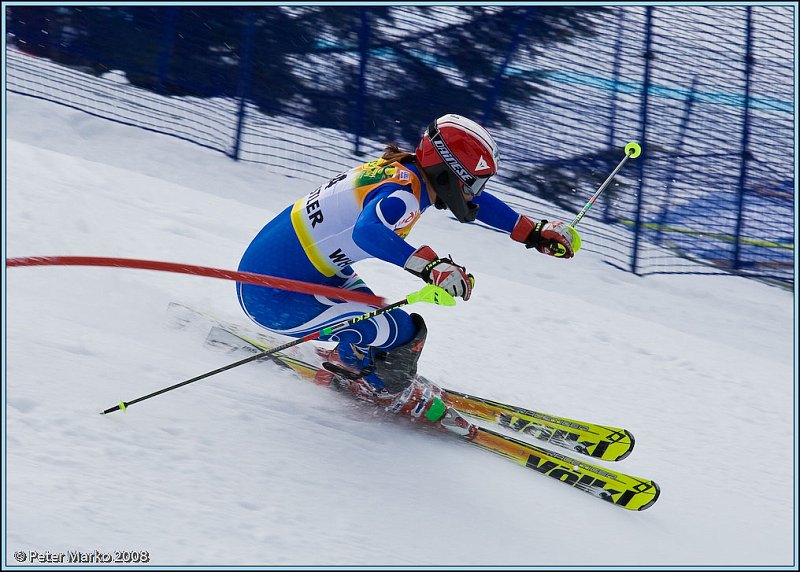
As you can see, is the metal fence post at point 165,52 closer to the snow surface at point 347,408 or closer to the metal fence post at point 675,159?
the snow surface at point 347,408

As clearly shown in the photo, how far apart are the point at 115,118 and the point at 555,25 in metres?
4.29

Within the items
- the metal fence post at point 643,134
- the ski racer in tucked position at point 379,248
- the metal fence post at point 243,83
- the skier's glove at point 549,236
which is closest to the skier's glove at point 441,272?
the ski racer in tucked position at point 379,248

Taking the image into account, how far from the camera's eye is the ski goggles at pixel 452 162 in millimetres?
3846

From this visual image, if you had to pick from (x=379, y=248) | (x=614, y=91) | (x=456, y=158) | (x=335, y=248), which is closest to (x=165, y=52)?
(x=614, y=91)

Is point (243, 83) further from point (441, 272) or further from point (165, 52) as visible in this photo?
point (441, 272)

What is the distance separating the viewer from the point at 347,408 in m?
4.31

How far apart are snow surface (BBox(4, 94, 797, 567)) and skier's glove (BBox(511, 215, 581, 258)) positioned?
99 cm

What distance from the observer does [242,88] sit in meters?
8.11

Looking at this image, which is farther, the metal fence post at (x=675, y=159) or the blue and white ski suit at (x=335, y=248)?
the metal fence post at (x=675, y=159)

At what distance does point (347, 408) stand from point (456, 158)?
139 cm

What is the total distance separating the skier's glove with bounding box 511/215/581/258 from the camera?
175 inches

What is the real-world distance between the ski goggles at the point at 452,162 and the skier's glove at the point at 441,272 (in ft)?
1.58

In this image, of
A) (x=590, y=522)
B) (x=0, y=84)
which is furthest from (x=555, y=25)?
(x=590, y=522)

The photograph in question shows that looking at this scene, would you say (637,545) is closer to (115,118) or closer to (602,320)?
(602,320)
